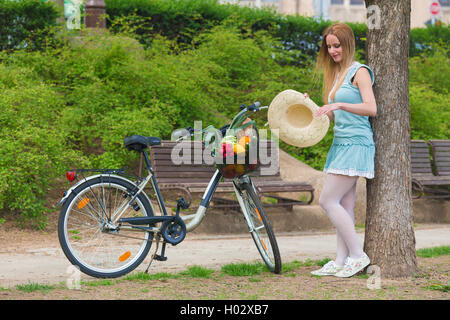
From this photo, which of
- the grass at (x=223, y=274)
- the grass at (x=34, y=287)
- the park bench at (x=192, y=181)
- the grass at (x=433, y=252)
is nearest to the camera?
the grass at (x=34, y=287)

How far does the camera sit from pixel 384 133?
565cm

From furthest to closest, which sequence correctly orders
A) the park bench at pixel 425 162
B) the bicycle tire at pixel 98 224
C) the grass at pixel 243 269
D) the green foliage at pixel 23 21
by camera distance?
the green foliage at pixel 23 21 → the park bench at pixel 425 162 → the grass at pixel 243 269 → the bicycle tire at pixel 98 224

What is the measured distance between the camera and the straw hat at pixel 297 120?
549cm

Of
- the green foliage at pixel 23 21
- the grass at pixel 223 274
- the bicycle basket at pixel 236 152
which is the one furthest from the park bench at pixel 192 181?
the green foliage at pixel 23 21

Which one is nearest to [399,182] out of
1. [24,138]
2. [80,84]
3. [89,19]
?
[24,138]

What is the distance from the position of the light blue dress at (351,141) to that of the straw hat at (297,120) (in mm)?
147

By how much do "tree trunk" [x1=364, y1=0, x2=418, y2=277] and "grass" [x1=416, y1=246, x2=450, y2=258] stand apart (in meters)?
1.17

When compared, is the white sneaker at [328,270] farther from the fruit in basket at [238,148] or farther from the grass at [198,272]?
the fruit in basket at [238,148]

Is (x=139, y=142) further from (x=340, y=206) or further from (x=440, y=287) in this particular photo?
(x=440, y=287)

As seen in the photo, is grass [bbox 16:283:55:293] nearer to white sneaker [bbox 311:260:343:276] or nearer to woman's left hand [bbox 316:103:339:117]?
white sneaker [bbox 311:260:343:276]

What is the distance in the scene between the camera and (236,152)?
5.55 metres

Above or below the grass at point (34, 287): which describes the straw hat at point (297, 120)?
above

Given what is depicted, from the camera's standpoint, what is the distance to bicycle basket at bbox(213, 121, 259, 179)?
5559 mm

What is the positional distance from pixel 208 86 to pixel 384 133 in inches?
243
